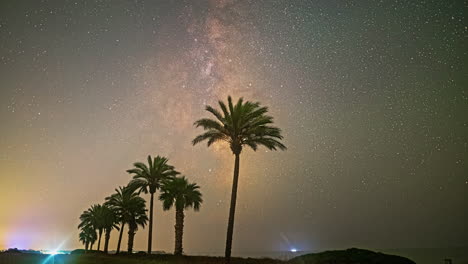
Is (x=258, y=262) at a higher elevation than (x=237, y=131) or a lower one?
lower

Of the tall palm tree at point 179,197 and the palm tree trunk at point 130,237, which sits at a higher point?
the tall palm tree at point 179,197

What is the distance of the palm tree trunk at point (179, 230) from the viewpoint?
4460 centimetres

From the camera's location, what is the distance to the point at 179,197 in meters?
47.3

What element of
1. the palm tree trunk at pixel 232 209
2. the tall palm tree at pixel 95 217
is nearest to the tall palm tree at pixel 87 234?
the tall palm tree at pixel 95 217

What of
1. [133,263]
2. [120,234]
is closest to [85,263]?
[133,263]

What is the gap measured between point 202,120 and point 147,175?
1746cm

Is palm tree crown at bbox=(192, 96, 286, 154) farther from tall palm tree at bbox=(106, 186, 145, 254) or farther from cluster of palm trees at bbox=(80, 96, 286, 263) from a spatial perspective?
tall palm tree at bbox=(106, 186, 145, 254)

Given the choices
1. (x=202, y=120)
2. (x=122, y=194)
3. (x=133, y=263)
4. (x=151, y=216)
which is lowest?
(x=133, y=263)

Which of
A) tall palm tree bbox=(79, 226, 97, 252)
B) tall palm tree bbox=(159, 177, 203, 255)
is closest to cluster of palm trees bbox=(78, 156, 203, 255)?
tall palm tree bbox=(159, 177, 203, 255)

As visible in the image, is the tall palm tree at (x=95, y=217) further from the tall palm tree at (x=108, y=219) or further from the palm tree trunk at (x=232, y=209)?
the palm tree trunk at (x=232, y=209)

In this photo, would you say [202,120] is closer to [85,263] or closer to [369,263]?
[85,263]

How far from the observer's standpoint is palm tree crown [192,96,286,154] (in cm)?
3459

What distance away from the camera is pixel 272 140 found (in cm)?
3528

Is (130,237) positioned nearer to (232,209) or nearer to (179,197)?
(179,197)
